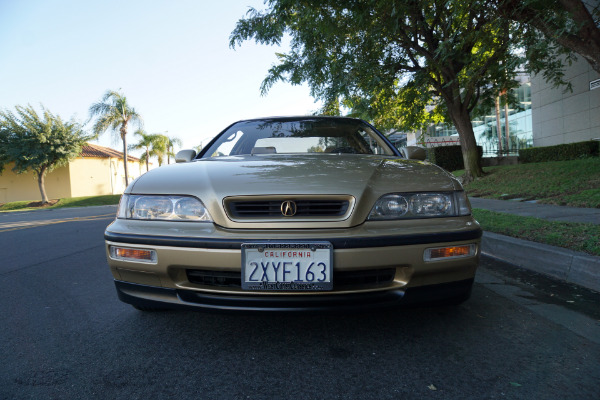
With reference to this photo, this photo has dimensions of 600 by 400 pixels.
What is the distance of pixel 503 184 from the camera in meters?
10.6

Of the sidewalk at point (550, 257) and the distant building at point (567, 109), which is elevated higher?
the distant building at point (567, 109)

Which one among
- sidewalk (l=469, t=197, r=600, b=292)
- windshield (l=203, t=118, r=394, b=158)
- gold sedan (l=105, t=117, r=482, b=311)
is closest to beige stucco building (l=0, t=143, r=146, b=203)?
windshield (l=203, t=118, r=394, b=158)

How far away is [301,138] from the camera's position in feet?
11.1

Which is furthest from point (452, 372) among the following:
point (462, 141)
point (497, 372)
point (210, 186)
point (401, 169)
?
point (462, 141)

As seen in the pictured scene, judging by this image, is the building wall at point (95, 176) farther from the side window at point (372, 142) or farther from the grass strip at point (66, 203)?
the side window at point (372, 142)

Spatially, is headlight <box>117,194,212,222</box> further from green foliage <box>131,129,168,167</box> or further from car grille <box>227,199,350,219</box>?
green foliage <box>131,129,168,167</box>

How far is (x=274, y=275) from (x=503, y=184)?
10.5 meters

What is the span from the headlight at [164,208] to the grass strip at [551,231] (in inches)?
133

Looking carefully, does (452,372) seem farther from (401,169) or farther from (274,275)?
(401,169)

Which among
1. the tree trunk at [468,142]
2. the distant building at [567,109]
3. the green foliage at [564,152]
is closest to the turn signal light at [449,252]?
the tree trunk at [468,142]

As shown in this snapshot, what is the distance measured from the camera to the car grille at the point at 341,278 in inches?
74.7

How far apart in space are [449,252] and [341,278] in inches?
23.2

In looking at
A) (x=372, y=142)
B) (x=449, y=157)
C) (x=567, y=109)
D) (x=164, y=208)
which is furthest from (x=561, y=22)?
(x=449, y=157)

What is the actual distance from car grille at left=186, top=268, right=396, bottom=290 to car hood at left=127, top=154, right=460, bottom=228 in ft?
0.82
